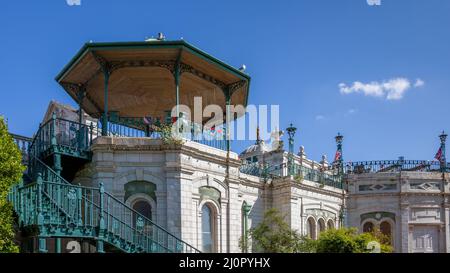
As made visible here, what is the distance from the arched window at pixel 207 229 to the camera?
21.2m

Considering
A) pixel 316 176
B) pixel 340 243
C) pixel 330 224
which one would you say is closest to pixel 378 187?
pixel 330 224

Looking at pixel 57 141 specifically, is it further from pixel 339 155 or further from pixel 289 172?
pixel 339 155

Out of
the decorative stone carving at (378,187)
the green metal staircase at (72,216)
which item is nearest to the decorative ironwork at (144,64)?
the green metal staircase at (72,216)

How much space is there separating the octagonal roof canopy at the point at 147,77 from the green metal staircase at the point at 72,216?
3.11 meters

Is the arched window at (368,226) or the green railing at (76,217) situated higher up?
the green railing at (76,217)

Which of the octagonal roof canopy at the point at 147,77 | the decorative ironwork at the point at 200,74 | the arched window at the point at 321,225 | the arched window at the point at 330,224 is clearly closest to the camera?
the octagonal roof canopy at the point at 147,77

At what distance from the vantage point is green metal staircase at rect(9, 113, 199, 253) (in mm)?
15367

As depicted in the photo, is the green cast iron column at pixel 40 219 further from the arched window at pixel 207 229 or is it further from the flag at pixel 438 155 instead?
the flag at pixel 438 155

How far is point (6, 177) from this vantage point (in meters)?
15.0

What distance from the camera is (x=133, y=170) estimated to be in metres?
19.7

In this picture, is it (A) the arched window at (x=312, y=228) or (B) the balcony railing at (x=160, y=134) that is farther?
(A) the arched window at (x=312, y=228)

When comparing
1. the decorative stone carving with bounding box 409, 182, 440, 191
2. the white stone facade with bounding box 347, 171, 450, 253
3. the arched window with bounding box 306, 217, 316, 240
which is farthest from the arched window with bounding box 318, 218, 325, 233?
the decorative stone carving with bounding box 409, 182, 440, 191
